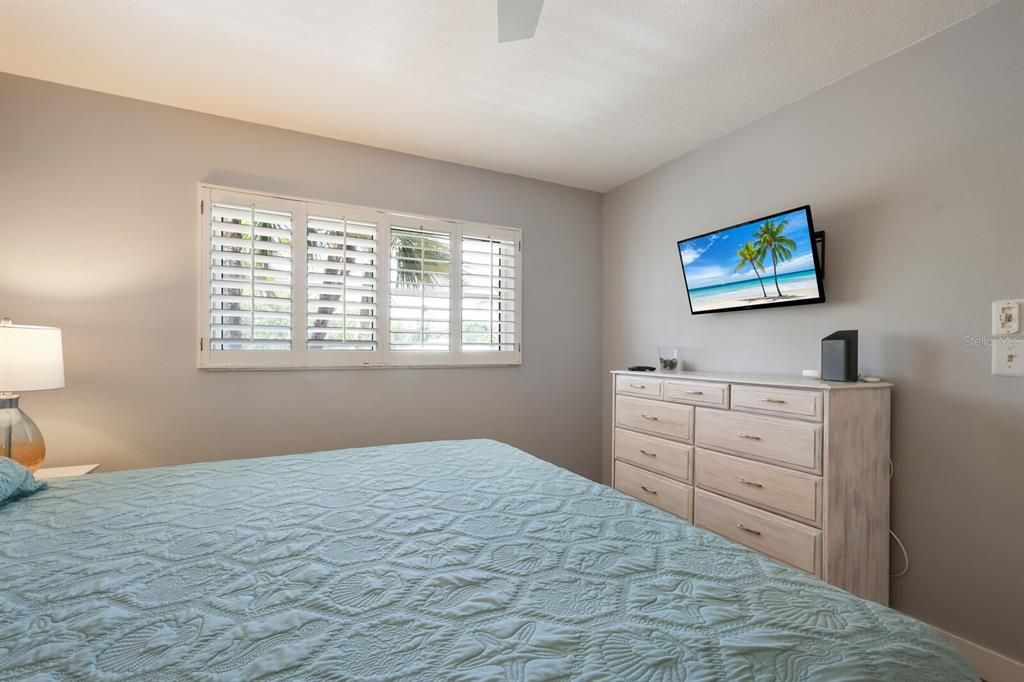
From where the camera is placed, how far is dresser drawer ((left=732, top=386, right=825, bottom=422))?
1871mm

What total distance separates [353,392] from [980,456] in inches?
126

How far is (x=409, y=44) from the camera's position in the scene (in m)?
2.03

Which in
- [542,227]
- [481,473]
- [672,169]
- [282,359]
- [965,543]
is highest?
[672,169]

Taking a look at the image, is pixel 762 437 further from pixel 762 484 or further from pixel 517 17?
pixel 517 17

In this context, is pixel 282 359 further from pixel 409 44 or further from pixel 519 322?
pixel 409 44

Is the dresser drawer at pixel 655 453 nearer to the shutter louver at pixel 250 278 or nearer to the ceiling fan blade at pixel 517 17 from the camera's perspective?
the ceiling fan blade at pixel 517 17

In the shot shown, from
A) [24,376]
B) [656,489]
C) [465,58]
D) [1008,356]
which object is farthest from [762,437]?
[24,376]

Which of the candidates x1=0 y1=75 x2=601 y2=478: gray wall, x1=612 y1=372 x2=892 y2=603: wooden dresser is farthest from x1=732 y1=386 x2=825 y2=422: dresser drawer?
x1=0 y1=75 x2=601 y2=478: gray wall

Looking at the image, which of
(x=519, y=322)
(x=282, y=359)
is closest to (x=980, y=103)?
(x=519, y=322)

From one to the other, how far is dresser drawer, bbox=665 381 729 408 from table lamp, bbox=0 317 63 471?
3.07 metres

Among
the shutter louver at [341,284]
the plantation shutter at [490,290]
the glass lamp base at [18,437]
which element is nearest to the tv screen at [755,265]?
the plantation shutter at [490,290]

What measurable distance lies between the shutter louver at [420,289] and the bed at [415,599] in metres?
1.82

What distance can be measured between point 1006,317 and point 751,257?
1068 millimetres

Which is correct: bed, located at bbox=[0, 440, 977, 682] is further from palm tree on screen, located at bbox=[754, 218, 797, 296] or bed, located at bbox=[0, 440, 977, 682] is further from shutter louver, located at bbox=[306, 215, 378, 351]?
palm tree on screen, located at bbox=[754, 218, 797, 296]
